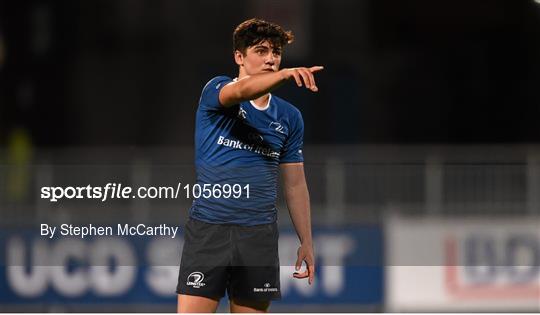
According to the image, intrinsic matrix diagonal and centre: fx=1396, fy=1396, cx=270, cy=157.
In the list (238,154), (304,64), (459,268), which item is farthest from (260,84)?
(304,64)

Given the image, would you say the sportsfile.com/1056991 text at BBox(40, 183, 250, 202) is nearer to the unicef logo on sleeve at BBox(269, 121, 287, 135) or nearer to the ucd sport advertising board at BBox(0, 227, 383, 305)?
the ucd sport advertising board at BBox(0, 227, 383, 305)

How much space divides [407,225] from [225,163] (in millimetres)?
8361

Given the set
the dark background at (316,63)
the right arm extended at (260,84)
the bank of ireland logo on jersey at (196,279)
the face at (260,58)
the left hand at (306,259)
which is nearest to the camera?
the right arm extended at (260,84)

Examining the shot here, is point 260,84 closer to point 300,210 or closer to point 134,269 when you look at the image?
point 300,210

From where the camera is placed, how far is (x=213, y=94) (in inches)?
299

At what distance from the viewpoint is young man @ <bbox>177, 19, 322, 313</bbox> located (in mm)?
7605

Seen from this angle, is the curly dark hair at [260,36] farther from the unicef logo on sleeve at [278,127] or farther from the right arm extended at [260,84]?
the unicef logo on sleeve at [278,127]

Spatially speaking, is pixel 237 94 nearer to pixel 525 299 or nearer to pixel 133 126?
pixel 525 299

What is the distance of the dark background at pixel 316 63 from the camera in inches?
885

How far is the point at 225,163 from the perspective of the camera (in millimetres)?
7625

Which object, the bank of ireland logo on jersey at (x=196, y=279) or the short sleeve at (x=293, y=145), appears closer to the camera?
the bank of ireland logo on jersey at (x=196, y=279)

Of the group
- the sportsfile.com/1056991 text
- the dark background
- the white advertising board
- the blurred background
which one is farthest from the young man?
the dark background

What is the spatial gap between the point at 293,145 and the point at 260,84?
96 centimetres

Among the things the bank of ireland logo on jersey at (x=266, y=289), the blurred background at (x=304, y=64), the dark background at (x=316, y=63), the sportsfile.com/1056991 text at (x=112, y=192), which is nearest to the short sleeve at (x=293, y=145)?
the bank of ireland logo on jersey at (x=266, y=289)
